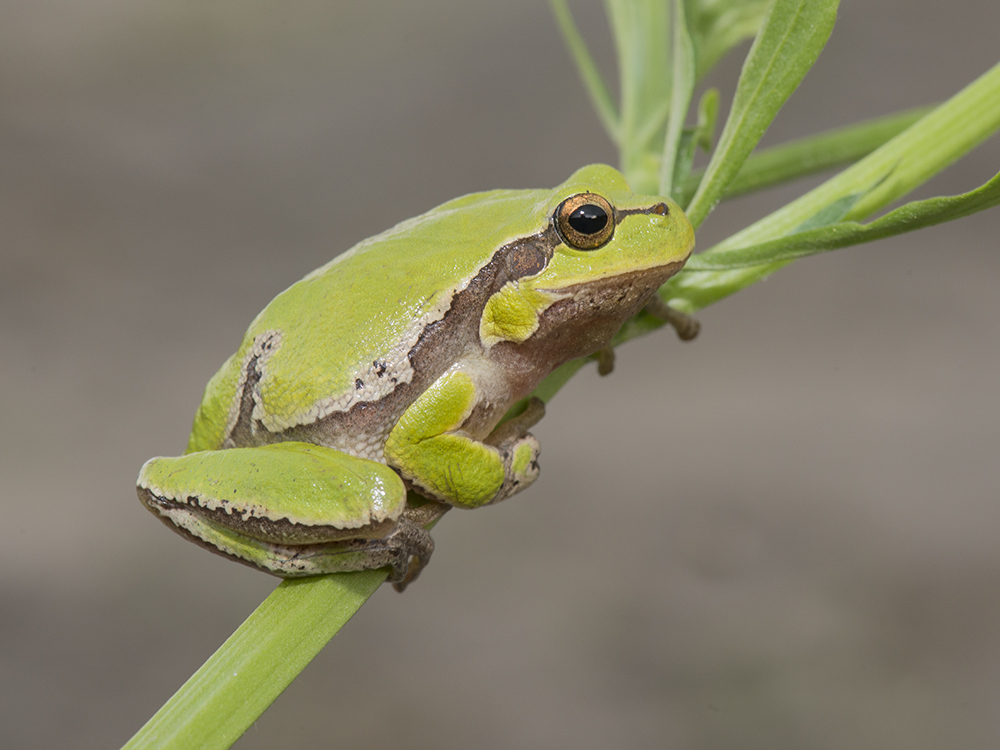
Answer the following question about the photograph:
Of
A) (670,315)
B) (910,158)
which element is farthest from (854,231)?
(670,315)

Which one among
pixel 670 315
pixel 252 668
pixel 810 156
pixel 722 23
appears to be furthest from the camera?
pixel 722 23

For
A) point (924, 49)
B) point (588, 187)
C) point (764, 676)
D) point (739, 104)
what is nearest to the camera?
point (739, 104)

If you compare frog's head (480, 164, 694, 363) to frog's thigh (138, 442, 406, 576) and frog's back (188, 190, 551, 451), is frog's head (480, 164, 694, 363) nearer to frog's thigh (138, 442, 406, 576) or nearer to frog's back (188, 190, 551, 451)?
frog's back (188, 190, 551, 451)

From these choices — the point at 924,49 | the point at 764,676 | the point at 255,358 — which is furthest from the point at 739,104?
the point at 924,49

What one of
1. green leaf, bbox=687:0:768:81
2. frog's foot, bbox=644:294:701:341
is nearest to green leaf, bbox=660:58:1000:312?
frog's foot, bbox=644:294:701:341

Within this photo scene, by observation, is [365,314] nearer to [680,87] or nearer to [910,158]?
[680,87]

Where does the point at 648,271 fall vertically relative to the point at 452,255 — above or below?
below

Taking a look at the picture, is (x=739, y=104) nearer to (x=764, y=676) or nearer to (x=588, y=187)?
(x=588, y=187)
